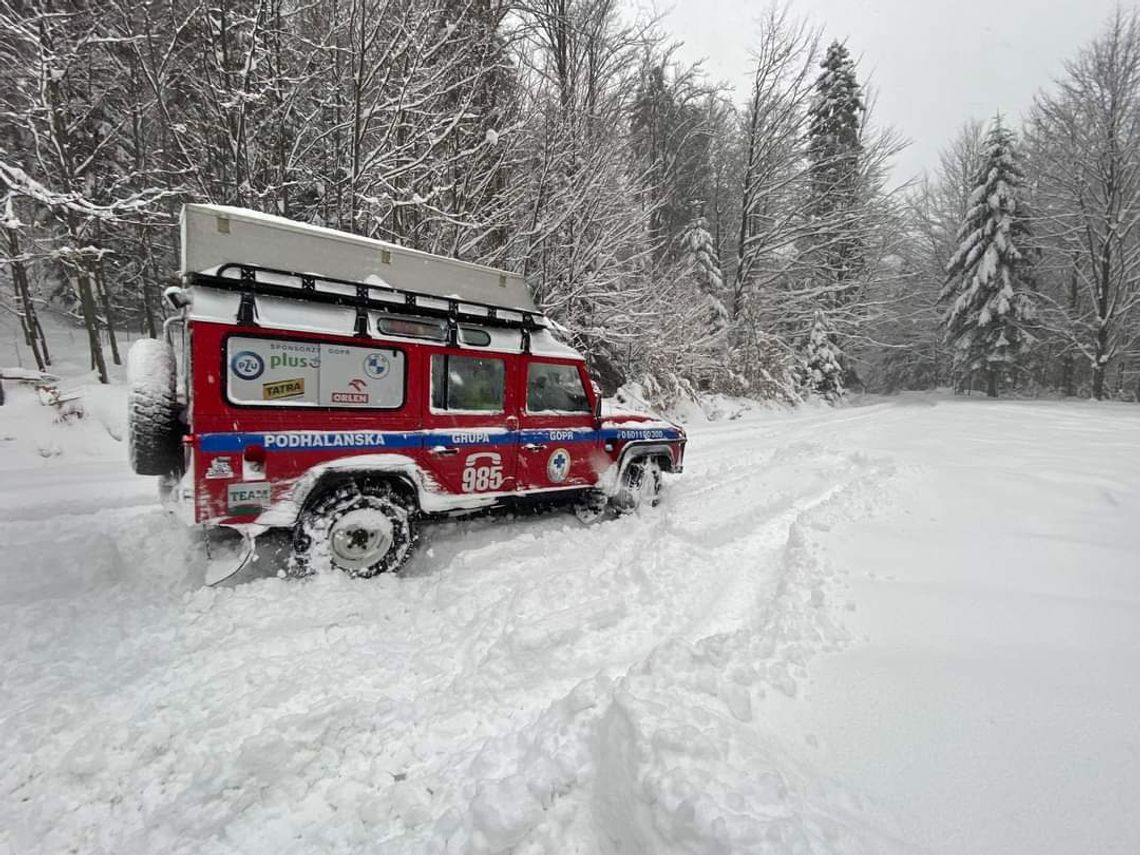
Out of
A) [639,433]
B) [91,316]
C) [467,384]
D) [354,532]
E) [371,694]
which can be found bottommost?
[371,694]

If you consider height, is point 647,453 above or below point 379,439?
below

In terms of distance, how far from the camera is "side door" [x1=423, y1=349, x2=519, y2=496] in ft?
14.7

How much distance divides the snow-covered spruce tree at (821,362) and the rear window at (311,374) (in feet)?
68.8

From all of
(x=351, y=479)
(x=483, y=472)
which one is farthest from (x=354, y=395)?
(x=483, y=472)

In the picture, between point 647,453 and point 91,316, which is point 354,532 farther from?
point 91,316

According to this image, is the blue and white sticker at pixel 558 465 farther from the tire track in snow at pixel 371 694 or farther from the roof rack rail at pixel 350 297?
the roof rack rail at pixel 350 297

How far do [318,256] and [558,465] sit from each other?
2.90m

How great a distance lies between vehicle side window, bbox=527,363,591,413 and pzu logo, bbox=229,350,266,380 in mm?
2292

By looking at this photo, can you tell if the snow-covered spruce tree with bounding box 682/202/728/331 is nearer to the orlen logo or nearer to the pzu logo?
the orlen logo

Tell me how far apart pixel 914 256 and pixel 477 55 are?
32249mm

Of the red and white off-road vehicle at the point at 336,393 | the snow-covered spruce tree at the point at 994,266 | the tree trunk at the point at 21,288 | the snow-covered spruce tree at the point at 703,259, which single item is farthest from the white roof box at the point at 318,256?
the snow-covered spruce tree at the point at 994,266

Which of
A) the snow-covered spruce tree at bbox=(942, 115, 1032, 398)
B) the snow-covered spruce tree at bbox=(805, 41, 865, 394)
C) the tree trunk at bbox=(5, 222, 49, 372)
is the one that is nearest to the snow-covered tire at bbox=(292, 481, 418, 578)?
the tree trunk at bbox=(5, 222, 49, 372)

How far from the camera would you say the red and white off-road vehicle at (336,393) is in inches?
141

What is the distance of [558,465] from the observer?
17.4 feet
